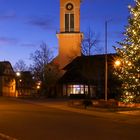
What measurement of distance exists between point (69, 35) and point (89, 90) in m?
20.6

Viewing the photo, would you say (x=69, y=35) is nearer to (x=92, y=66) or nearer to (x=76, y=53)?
(x=76, y=53)

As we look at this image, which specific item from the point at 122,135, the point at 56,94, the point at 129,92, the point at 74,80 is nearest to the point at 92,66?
the point at 74,80

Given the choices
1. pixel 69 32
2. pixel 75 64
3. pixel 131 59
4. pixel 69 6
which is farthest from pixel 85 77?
pixel 131 59

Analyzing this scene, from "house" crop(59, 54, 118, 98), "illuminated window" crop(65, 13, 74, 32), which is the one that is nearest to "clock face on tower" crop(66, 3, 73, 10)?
"illuminated window" crop(65, 13, 74, 32)

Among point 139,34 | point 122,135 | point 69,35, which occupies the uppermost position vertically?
point 69,35

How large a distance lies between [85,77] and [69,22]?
1992 centimetres

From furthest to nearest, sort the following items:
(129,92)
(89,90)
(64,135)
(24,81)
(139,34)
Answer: (24,81), (89,90), (129,92), (139,34), (64,135)

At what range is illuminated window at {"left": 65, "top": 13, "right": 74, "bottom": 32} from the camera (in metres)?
95.2

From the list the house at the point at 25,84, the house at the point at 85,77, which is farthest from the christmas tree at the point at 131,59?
the house at the point at 25,84

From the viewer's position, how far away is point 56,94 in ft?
284

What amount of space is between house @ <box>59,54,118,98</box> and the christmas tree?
34112mm

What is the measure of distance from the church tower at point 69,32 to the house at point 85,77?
25.6ft

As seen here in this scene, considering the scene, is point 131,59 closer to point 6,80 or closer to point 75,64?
point 75,64

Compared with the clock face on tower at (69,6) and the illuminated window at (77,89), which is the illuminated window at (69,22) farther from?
the illuminated window at (77,89)
